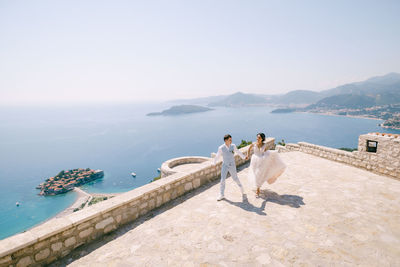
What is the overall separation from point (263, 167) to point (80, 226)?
4.57 metres

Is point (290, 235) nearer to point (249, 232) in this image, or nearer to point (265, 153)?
point (249, 232)

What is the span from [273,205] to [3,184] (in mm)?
103046

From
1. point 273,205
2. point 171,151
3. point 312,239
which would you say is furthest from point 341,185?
point 171,151

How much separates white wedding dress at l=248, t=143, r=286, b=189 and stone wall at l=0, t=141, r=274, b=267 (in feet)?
6.83

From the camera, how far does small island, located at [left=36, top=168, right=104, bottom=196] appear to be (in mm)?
67250

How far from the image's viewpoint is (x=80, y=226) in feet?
13.1

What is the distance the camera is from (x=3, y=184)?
7550 cm

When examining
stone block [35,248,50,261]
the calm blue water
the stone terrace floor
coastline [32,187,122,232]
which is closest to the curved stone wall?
the stone terrace floor

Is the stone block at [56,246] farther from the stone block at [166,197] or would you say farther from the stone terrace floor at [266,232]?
the stone block at [166,197]

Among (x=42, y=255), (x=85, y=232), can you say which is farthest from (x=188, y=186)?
(x=42, y=255)

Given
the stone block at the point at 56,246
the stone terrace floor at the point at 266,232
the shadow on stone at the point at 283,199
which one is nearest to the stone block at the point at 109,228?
the stone terrace floor at the point at 266,232

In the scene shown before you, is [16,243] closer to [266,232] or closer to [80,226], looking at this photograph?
[80,226]

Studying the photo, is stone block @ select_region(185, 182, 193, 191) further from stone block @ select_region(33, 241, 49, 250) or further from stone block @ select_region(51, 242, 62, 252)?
stone block @ select_region(33, 241, 49, 250)

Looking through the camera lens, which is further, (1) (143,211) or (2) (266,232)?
(1) (143,211)
